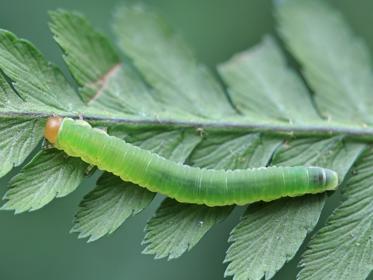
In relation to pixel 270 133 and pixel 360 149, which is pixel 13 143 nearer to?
pixel 270 133

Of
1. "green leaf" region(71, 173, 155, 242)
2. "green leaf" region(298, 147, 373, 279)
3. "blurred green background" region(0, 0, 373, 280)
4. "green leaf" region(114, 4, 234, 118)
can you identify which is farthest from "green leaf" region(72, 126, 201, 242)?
"blurred green background" region(0, 0, 373, 280)

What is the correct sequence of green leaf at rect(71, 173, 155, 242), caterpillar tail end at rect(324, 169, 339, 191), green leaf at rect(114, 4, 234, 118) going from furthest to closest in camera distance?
green leaf at rect(114, 4, 234, 118) < caterpillar tail end at rect(324, 169, 339, 191) < green leaf at rect(71, 173, 155, 242)

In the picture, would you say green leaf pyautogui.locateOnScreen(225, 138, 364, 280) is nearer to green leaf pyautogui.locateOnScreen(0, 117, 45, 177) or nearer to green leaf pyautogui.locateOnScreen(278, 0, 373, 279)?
green leaf pyautogui.locateOnScreen(278, 0, 373, 279)

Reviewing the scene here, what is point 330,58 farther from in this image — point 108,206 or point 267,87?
point 108,206

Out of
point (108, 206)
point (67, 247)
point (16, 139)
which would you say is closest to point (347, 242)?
point (108, 206)

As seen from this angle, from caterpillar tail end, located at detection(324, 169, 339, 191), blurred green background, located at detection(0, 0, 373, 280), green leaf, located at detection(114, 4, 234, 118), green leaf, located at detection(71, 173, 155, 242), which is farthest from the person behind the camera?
blurred green background, located at detection(0, 0, 373, 280)
